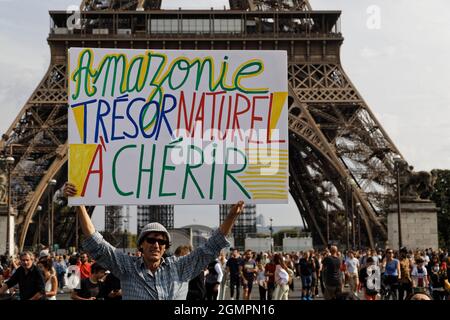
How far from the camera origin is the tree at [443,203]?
64.2 meters

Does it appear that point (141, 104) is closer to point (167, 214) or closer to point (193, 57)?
point (193, 57)

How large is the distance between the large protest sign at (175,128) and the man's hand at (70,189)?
34 millimetres

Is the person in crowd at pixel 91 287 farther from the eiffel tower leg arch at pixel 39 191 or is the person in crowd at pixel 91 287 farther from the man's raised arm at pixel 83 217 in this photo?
the eiffel tower leg arch at pixel 39 191

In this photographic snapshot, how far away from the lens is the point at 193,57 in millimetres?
5461

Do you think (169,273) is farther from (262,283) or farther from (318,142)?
(318,142)

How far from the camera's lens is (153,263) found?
4566 mm

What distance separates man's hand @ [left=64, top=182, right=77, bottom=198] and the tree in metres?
58.6

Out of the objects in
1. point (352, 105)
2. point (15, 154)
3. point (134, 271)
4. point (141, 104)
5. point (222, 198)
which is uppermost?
point (352, 105)

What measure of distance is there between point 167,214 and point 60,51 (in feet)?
136

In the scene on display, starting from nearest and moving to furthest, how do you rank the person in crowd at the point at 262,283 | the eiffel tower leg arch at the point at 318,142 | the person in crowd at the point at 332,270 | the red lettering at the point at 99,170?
the red lettering at the point at 99,170 < the person in crowd at the point at 332,270 < the person in crowd at the point at 262,283 < the eiffel tower leg arch at the point at 318,142

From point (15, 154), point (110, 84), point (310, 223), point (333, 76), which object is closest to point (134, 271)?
point (110, 84)

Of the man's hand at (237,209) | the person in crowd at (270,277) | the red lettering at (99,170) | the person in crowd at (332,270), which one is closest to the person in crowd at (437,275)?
the person in crowd at (332,270)

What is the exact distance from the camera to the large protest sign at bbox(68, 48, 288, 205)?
534 cm

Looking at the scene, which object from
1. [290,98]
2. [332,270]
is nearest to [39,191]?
[290,98]
